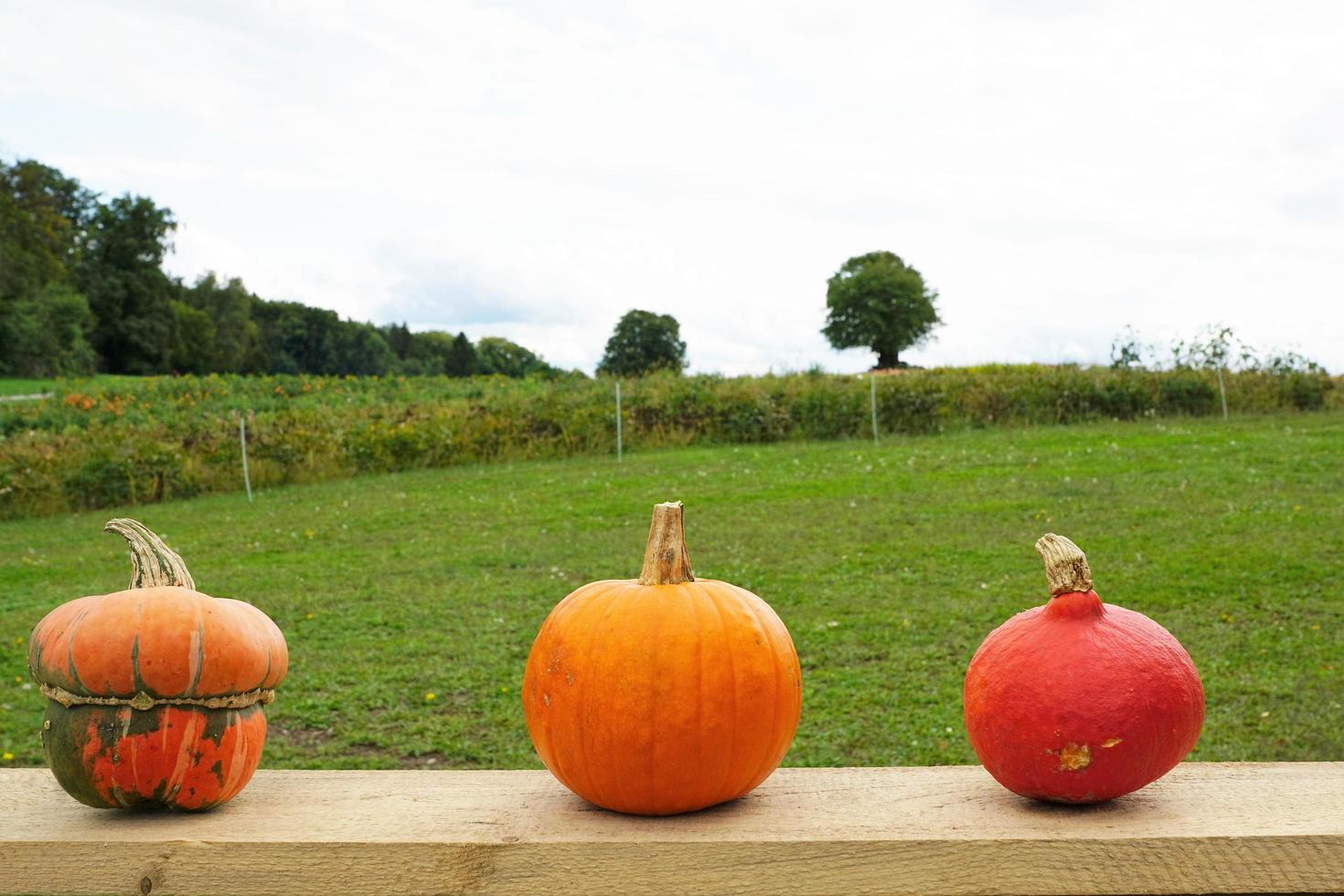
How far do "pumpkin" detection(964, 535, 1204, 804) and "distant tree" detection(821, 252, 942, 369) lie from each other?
6359 cm

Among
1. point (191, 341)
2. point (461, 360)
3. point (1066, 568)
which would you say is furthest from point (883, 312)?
point (1066, 568)

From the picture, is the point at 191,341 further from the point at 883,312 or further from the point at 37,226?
the point at 883,312

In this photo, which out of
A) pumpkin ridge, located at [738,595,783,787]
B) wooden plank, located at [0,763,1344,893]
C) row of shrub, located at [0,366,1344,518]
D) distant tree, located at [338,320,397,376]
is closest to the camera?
wooden plank, located at [0,763,1344,893]

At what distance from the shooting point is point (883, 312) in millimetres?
65375

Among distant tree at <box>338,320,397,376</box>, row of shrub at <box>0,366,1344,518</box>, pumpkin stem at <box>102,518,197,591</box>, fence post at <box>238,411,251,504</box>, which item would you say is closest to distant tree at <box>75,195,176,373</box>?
distant tree at <box>338,320,397,376</box>

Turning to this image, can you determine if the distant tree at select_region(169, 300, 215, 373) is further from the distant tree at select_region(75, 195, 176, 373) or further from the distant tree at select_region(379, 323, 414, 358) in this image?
the distant tree at select_region(379, 323, 414, 358)

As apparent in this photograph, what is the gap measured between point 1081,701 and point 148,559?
5.10 ft

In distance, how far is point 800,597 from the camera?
767cm

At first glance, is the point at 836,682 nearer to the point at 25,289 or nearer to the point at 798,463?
the point at 798,463

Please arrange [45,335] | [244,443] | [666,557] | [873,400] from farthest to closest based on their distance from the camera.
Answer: [45,335], [873,400], [244,443], [666,557]

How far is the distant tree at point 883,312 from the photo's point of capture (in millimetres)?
65000

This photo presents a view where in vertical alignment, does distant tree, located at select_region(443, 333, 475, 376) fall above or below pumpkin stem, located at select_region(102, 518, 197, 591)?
A: above

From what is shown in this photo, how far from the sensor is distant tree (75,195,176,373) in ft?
177

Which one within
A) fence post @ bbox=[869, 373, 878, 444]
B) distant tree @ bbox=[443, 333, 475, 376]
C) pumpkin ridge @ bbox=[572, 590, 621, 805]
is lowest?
pumpkin ridge @ bbox=[572, 590, 621, 805]
